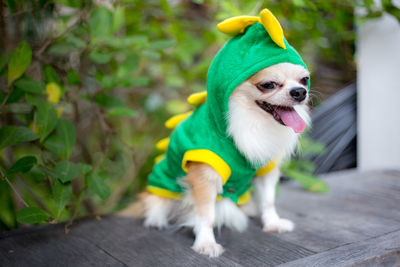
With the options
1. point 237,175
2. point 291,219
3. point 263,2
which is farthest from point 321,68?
point 237,175

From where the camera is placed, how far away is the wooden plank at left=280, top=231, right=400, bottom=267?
129 cm

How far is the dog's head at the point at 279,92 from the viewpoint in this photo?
1.36 metres

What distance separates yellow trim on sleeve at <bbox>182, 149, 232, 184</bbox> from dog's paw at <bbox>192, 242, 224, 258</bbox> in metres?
0.28

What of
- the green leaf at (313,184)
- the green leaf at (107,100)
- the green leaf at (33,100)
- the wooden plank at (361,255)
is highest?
the green leaf at (33,100)

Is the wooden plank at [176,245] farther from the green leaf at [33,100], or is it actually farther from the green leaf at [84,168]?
the green leaf at [33,100]

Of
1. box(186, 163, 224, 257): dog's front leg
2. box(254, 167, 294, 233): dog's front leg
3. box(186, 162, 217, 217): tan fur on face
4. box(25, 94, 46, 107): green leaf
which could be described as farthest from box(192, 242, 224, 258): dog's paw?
box(25, 94, 46, 107): green leaf

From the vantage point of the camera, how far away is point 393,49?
2602mm

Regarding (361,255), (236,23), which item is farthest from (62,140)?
(361,255)

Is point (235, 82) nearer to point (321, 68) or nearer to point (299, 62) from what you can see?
point (299, 62)

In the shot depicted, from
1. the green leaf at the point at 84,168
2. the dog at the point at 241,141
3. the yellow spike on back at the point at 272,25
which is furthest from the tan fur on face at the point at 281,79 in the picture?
the green leaf at the point at 84,168

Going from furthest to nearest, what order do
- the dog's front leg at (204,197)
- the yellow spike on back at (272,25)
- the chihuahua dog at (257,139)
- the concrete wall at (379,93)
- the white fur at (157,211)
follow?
the concrete wall at (379,93) < the white fur at (157,211) < the dog's front leg at (204,197) < the chihuahua dog at (257,139) < the yellow spike on back at (272,25)

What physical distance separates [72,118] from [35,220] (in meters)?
1.24

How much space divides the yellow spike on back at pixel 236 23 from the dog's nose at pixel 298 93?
1.05 ft

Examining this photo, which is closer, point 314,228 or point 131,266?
point 131,266
